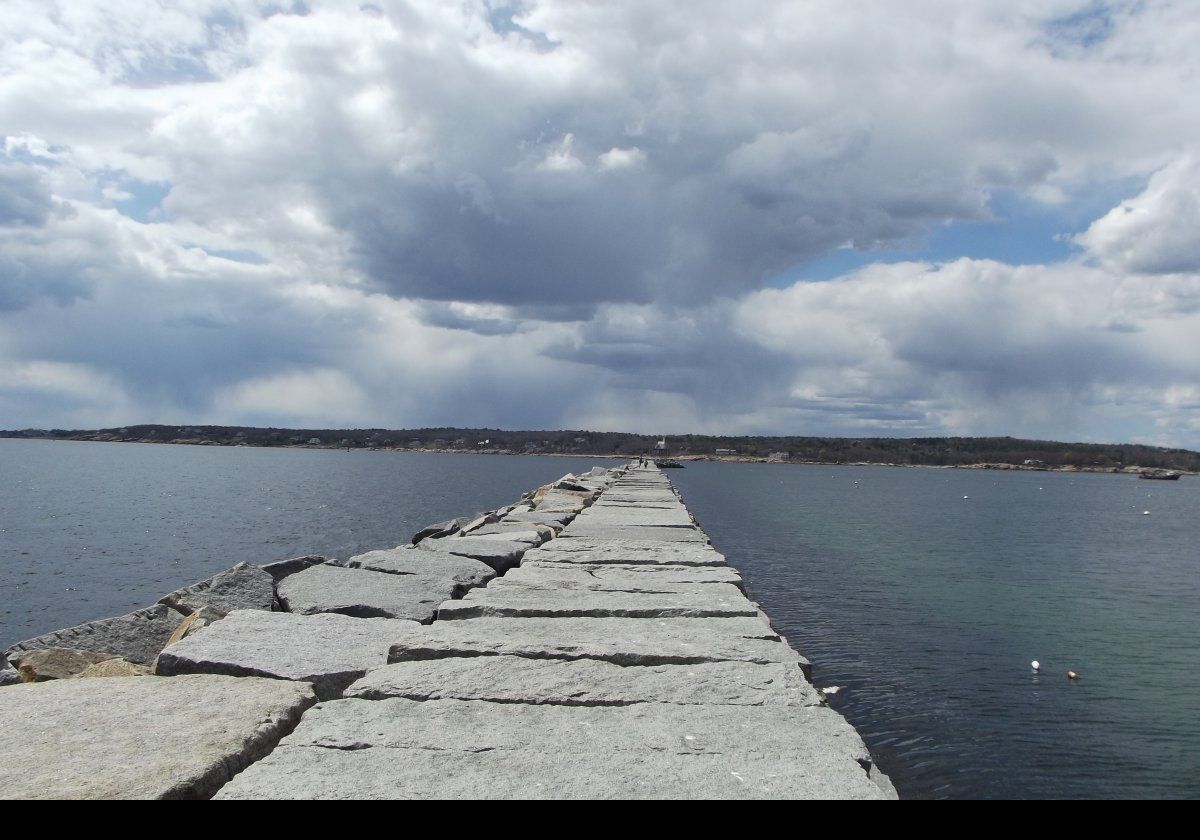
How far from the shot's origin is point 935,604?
492 inches

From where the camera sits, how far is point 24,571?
16156mm

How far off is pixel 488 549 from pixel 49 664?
129 inches

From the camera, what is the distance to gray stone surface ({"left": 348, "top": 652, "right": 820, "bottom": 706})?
2924 millimetres

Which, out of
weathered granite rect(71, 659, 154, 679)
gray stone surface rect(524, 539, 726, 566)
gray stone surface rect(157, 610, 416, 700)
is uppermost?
gray stone surface rect(524, 539, 726, 566)

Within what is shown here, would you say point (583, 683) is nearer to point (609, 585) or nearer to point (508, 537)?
point (609, 585)

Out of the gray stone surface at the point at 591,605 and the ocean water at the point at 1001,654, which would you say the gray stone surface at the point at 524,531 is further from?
the gray stone surface at the point at 591,605

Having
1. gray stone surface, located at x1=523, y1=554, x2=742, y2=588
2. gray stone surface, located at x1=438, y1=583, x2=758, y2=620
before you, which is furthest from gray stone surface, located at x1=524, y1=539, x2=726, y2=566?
gray stone surface, located at x1=438, y1=583, x2=758, y2=620

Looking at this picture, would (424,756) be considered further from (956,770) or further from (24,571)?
(24,571)

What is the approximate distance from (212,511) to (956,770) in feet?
94.6

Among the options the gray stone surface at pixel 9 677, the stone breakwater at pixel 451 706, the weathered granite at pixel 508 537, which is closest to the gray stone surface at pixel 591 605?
the stone breakwater at pixel 451 706

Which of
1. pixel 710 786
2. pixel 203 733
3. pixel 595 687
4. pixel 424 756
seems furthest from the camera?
pixel 595 687

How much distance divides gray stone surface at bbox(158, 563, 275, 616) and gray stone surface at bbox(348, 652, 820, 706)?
330 cm

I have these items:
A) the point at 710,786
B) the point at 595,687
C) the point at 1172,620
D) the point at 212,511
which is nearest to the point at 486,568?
the point at 595,687

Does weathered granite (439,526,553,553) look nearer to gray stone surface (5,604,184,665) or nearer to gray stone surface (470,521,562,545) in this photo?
gray stone surface (470,521,562,545)
